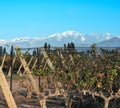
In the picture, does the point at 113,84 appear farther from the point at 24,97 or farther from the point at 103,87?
the point at 24,97

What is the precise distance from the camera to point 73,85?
11633mm

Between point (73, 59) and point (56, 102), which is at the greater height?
point (73, 59)

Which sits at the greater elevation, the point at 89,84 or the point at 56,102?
the point at 89,84

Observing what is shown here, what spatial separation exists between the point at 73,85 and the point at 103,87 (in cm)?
81

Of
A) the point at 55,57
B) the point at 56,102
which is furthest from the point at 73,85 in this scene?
the point at 56,102

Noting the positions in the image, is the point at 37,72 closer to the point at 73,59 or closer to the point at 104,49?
the point at 73,59

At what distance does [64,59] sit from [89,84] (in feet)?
6.38

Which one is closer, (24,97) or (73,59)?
(73,59)

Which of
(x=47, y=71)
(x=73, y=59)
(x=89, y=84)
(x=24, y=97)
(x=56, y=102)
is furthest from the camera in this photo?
(x=24, y=97)

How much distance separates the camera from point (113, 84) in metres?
11.6

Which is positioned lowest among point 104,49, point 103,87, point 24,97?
point 24,97

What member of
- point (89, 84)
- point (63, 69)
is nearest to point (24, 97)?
point (63, 69)

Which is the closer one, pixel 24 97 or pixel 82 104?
pixel 82 104

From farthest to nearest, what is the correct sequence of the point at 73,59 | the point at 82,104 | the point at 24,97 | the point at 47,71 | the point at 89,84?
the point at 24,97, the point at 82,104, the point at 73,59, the point at 47,71, the point at 89,84
